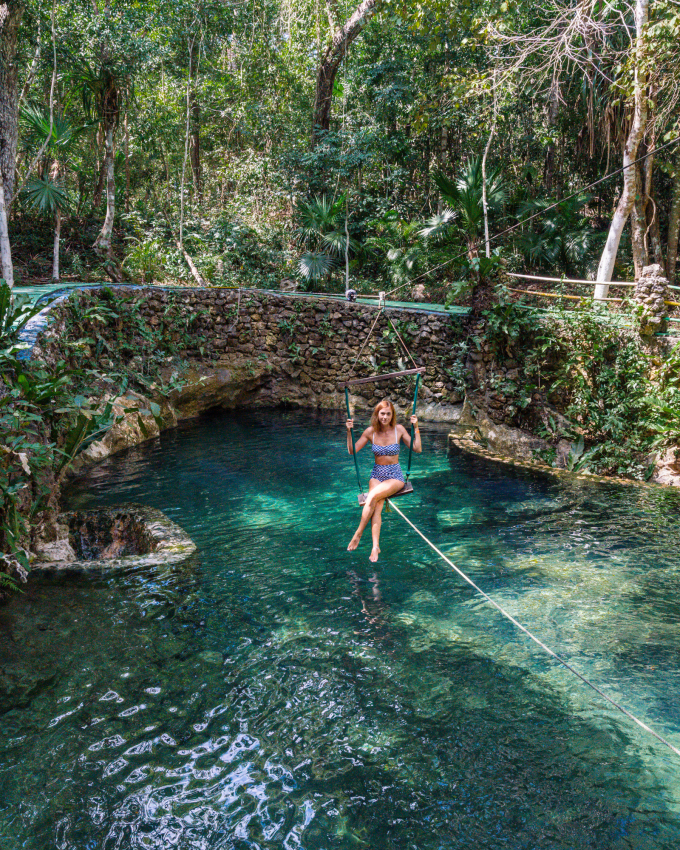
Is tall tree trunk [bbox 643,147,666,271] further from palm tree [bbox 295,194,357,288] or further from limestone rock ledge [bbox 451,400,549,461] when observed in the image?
palm tree [bbox 295,194,357,288]

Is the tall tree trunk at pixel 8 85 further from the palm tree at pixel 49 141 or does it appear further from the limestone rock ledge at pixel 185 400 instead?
the limestone rock ledge at pixel 185 400

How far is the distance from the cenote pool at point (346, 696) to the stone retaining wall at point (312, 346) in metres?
7.11

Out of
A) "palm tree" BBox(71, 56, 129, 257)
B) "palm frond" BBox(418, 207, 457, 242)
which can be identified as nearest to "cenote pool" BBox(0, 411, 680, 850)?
"palm tree" BBox(71, 56, 129, 257)

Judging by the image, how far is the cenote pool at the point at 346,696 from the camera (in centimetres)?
299

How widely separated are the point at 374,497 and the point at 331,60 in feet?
53.7

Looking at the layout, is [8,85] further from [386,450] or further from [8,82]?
[386,450]

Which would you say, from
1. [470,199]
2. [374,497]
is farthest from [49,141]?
[374,497]

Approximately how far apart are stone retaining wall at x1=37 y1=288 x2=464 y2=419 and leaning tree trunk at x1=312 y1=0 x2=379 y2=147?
702 cm

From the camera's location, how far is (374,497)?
235 inches

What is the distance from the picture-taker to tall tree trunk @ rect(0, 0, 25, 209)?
10.6m

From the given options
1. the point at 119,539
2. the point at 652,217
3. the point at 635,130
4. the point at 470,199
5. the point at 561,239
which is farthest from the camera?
the point at 561,239

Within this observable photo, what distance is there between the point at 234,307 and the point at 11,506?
32.7 ft

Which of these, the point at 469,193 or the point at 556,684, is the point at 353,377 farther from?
the point at 556,684

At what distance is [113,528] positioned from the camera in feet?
22.8
